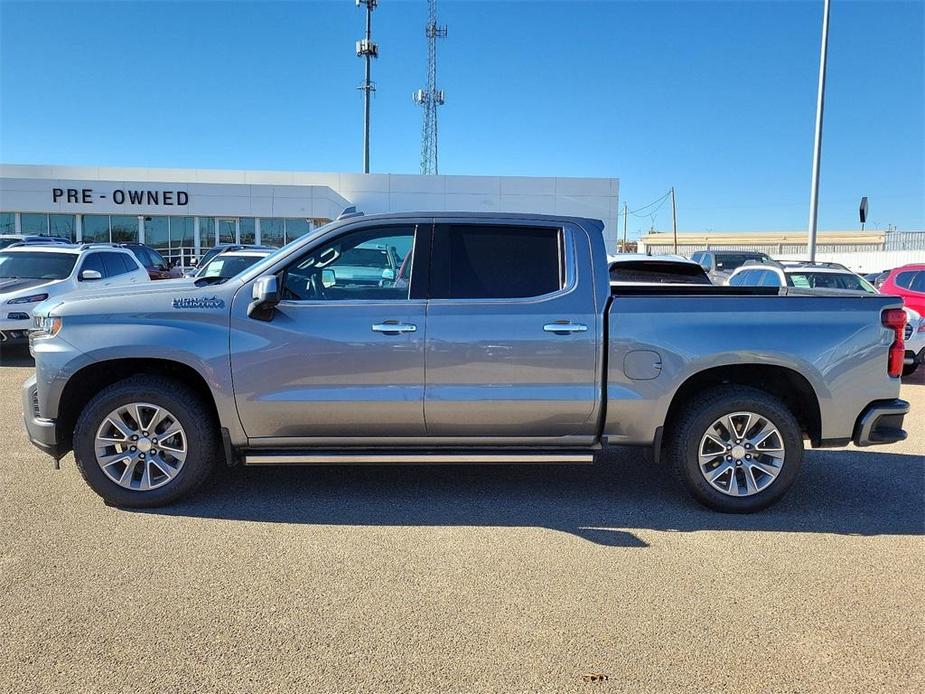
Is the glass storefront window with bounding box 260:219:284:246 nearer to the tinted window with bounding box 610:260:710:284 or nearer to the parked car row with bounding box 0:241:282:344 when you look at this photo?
the parked car row with bounding box 0:241:282:344

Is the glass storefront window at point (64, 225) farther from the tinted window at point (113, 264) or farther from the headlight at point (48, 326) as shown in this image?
the headlight at point (48, 326)

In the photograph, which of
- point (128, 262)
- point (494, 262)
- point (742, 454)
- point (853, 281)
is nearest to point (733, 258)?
point (853, 281)

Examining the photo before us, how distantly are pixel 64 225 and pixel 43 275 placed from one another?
84.6ft

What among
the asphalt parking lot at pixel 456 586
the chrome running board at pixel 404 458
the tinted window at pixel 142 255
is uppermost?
the tinted window at pixel 142 255

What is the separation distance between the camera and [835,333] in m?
4.50

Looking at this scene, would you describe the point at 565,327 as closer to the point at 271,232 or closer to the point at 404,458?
the point at 404,458

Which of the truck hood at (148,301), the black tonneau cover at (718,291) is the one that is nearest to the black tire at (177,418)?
the truck hood at (148,301)

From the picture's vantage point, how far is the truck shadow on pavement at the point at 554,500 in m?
4.45

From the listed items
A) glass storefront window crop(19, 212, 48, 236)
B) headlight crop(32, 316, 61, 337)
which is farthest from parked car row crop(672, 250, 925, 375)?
→ glass storefront window crop(19, 212, 48, 236)

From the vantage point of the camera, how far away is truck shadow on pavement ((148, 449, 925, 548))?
4.45 m

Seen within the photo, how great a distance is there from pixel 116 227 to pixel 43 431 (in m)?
32.6

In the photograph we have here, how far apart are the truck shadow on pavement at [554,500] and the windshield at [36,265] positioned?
26.3ft

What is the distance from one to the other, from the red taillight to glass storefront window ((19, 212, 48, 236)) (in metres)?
36.9

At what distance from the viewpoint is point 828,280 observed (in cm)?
1216
